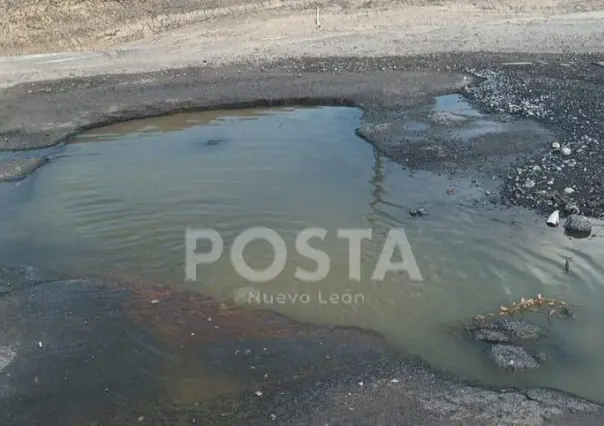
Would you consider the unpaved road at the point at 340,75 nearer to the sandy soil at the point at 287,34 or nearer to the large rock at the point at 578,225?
the sandy soil at the point at 287,34

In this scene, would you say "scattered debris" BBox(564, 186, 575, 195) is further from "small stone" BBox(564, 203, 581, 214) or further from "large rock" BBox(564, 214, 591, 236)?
"large rock" BBox(564, 214, 591, 236)

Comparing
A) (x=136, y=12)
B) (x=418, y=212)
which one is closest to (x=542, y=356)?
(x=418, y=212)

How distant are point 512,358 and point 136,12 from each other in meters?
15.2

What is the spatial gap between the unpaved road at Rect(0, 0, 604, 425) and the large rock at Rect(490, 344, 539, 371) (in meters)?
0.32

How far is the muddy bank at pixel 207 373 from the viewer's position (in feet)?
16.5

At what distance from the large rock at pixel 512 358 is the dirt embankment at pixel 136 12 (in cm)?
1309

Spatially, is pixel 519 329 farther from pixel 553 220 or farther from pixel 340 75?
pixel 340 75

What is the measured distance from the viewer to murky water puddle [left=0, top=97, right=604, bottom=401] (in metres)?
6.20

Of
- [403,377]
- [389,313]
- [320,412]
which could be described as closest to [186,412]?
[320,412]

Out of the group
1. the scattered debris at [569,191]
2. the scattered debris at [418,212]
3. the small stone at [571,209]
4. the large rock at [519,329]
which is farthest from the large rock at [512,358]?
the scattered debris at [569,191]

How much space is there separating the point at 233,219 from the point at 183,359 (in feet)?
9.07

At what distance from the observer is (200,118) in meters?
11.6

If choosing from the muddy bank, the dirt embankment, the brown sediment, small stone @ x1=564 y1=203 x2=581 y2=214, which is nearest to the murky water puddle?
the brown sediment

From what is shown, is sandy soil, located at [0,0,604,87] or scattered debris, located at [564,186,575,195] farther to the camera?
sandy soil, located at [0,0,604,87]
